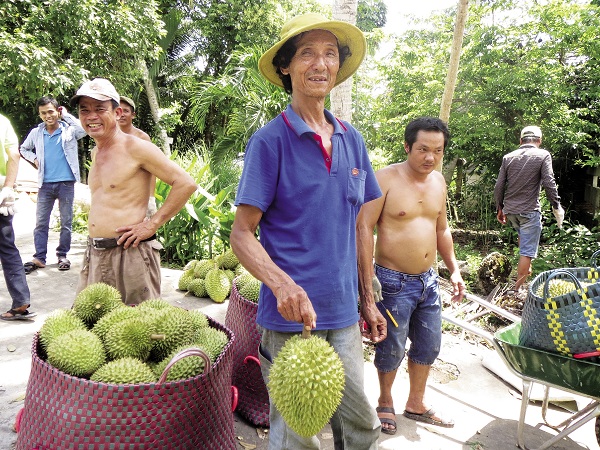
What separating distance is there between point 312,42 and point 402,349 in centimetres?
194

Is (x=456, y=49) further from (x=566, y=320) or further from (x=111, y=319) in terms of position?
(x=111, y=319)

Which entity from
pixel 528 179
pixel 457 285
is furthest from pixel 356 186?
pixel 528 179

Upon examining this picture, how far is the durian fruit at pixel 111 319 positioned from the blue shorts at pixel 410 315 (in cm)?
146

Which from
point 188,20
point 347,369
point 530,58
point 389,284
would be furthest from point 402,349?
point 188,20

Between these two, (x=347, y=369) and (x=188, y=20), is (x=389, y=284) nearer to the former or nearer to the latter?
(x=347, y=369)

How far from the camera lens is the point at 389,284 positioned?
2.87 meters

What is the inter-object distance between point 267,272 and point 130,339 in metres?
0.84

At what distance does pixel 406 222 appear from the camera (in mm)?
2922

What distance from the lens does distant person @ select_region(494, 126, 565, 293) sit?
5816 mm

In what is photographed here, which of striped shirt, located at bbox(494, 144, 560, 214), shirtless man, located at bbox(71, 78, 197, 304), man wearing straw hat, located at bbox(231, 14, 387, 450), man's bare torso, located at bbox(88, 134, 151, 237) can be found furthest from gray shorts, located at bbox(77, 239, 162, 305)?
striped shirt, located at bbox(494, 144, 560, 214)

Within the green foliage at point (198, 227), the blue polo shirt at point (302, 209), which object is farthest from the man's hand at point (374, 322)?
the green foliage at point (198, 227)

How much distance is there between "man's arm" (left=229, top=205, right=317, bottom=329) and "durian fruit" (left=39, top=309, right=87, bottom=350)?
1.03 metres

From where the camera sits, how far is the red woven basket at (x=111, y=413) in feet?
5.73

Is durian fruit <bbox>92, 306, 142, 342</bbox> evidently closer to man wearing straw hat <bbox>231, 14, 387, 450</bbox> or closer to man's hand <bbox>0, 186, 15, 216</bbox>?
man wearing straw hat <bbox>231, 14, 387, 450</bbox>
